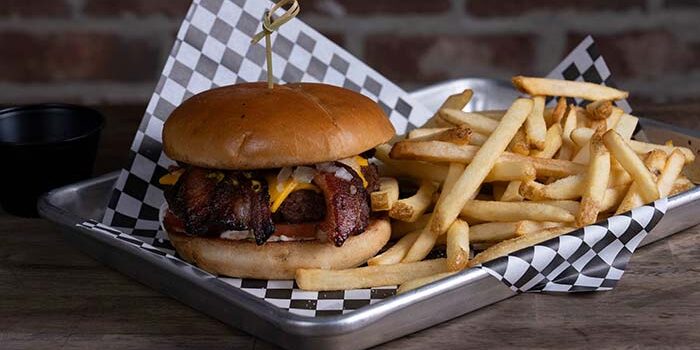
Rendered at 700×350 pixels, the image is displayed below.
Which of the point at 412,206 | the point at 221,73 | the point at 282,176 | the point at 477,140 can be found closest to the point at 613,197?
the point at 477,140

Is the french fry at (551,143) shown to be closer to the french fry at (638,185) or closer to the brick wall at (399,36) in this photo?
the french fry at (638,185)

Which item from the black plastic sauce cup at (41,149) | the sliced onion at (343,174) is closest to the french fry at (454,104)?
the sliced onion at (343,174)

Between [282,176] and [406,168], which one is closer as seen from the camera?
[282,176]

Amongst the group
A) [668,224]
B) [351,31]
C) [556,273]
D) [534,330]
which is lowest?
[534,330]

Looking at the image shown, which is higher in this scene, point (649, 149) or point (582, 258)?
point (649, 149)

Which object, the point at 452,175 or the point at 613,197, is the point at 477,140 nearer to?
the point at 452,175

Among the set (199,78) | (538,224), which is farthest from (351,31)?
(538,224)

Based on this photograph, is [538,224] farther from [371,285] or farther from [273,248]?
[273,248]
